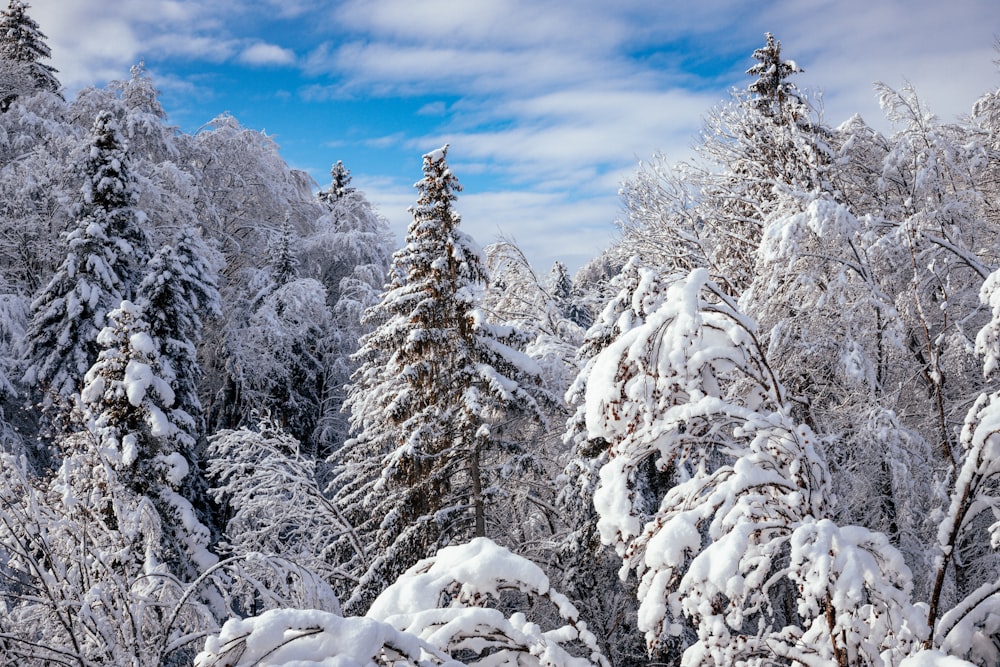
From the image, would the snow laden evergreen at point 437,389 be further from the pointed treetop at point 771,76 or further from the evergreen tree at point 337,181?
the evergreen tree at point 337,181

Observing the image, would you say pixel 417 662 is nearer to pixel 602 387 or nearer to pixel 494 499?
pixel 602 387

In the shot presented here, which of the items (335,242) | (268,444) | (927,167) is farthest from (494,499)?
(335,242)

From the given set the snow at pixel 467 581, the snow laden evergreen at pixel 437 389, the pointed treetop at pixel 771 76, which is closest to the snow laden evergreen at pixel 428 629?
the snow at pixel 467 581

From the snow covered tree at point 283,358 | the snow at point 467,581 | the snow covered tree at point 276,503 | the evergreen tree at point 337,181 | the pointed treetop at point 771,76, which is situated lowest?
the snow covered tree at point 276,503

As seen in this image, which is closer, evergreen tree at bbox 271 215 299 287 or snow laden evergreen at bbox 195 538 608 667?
snow laden evergreen at bbox 195 538 608 667

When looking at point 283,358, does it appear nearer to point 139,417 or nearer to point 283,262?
point 283,262

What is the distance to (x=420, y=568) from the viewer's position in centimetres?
288

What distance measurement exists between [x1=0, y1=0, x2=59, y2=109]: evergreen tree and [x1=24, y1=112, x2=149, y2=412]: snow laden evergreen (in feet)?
32.6

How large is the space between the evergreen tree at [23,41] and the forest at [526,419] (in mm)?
2091

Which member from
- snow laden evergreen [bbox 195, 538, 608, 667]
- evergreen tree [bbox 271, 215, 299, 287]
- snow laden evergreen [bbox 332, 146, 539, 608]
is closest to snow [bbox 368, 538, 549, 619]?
snow laden evergreen [bbox 195, 538, 608, 667]

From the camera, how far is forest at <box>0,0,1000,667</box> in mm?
2385

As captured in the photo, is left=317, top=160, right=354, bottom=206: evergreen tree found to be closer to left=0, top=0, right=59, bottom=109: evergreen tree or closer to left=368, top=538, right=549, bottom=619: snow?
left=0, top=0, right=59, bottom=109: evergreen tree

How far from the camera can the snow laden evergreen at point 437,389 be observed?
1038 cm

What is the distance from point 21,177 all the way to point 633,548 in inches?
771
